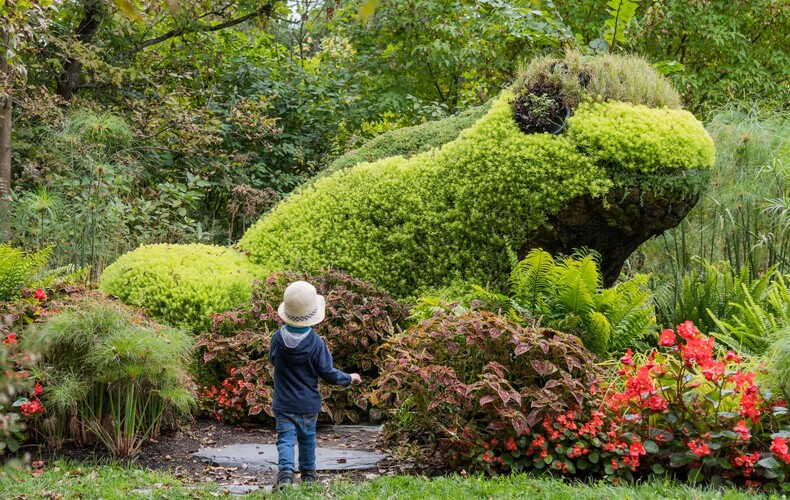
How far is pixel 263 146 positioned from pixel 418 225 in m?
5.75

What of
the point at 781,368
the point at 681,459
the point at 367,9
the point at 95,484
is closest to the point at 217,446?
the point at 95,484

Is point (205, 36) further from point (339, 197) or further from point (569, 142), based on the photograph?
point (569, 142)

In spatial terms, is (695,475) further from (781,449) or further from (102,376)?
(102,376)

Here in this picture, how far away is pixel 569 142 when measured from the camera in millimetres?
6270

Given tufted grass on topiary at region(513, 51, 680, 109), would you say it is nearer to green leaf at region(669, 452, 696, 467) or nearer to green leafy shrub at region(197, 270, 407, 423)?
green leafy shrub at region(197, 270, 407, 423)

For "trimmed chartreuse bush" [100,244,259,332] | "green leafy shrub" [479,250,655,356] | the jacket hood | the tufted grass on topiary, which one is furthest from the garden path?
the tufted grass on topiary

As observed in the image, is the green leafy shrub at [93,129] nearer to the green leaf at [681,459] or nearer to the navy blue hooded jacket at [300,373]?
the navy blue hooded jacket at [300,373]

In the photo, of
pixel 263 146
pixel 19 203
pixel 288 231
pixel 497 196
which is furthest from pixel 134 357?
pixel 263 146

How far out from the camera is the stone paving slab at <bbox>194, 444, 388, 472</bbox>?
486 cm

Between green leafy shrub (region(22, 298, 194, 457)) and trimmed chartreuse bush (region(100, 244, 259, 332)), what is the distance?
3.98 feet

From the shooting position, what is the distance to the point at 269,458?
5086mm

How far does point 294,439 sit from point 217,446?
4.15 feet

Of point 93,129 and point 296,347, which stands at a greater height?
point 93,129

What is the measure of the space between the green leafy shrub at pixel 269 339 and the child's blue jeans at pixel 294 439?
50.7 inches
